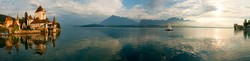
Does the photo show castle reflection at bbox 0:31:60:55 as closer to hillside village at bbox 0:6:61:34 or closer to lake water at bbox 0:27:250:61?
lake water at bbox 0:27:250:61

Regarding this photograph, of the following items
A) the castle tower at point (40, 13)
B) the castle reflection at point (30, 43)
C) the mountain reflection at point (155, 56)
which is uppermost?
the castle tower at point (40, 13)

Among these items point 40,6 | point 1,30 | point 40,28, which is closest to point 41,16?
point 40,6

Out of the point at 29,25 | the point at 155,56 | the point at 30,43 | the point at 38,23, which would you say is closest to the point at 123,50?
the point at 155,56

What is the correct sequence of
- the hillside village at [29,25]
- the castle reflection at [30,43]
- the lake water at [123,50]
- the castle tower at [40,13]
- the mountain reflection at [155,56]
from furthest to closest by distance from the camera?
the castle tower at [40,13] < the hillside village at [29,25] < the castle reflection at [30,43] < the lake water at [123,50] < the mountain reflection at [155,56]

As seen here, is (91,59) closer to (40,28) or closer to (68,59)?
(68,59)

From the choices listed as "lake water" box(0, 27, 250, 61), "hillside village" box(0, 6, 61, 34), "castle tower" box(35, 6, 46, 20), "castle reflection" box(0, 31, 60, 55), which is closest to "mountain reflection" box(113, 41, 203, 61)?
"lake water" box(0, 27, 250, 61)

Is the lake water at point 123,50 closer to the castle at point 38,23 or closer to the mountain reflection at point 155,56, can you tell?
the mountain reflection at point 155,56

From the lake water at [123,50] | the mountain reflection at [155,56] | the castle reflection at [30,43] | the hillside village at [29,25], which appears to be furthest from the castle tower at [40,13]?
the mountain reflection at [155,56]

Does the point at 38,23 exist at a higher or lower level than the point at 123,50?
higher

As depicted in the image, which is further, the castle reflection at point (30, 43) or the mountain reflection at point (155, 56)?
the castle reflection at point (30, 43)

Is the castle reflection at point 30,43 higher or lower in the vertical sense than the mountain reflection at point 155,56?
higher

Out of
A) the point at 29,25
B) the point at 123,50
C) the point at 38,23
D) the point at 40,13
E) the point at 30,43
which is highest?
the point at 40,13

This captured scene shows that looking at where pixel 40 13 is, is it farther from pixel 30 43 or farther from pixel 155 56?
pixel 155 56

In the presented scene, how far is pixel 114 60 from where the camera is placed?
19.6 m
